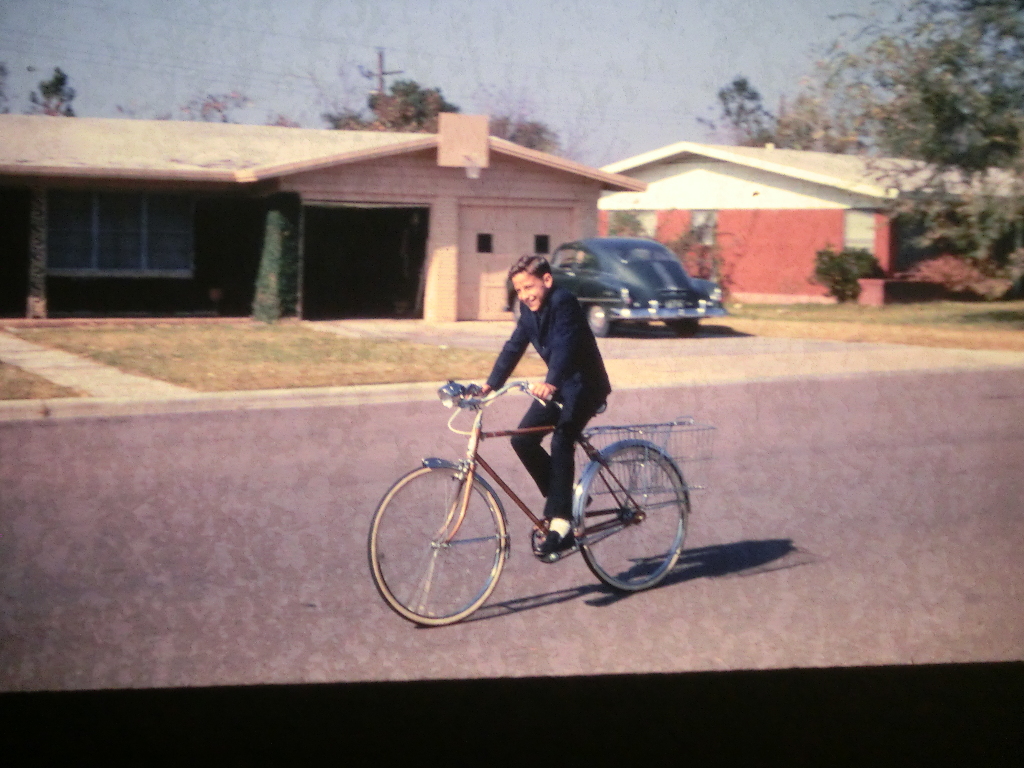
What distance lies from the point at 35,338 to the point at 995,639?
17041mm

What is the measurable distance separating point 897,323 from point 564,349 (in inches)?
825

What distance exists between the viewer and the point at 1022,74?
2291cm

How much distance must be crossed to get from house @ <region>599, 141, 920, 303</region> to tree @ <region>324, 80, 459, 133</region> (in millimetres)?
A: 10181

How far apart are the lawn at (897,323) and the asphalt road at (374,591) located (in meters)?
10.7

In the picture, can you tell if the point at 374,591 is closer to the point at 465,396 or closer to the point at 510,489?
the point at 510,489

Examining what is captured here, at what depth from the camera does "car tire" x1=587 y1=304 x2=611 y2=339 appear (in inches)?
837

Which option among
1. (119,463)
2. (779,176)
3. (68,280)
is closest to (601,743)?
(119,463)

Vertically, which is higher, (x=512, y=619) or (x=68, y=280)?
(x=68, y=280)

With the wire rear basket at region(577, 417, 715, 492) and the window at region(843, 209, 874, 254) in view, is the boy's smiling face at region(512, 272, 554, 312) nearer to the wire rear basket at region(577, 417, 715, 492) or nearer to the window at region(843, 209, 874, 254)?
the wire rear basket at region(577, 417, 715, 492)

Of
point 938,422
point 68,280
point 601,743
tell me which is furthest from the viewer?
point 68,280

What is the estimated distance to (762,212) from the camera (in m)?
34.9

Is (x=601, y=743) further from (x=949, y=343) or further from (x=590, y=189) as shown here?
(x=590, y=189)

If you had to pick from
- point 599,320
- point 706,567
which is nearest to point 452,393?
point 706,567

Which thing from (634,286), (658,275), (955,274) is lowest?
(634,286)
